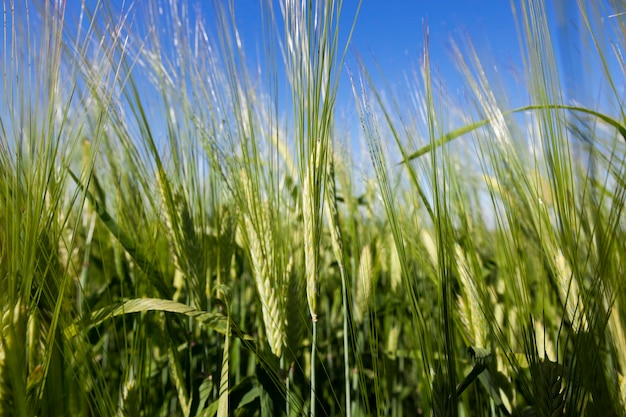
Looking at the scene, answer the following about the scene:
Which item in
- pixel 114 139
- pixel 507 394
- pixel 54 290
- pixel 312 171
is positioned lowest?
pixel 507 394

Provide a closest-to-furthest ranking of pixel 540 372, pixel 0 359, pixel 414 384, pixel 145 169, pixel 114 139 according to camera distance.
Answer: pixel 0 359, pixel 540 372, pixel 145 169, pixel 114 139, pixel 414 384

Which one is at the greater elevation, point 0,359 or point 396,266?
point 396,266

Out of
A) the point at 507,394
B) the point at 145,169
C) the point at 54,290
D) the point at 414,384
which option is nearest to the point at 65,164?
the point at 54,290

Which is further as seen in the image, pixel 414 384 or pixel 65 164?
pixel 414 384

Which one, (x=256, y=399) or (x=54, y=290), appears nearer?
(x=54, y=290)

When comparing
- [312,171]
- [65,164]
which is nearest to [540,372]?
[312,171]

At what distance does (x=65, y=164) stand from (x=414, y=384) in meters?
0.99

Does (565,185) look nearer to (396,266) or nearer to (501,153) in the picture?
(501,153)

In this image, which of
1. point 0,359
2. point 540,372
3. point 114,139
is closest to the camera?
point 0,359

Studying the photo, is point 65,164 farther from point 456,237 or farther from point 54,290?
point 456,237

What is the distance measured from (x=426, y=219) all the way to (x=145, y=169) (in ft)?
2.07

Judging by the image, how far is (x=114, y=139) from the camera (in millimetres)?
1055

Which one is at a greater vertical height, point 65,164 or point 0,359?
point 65,164

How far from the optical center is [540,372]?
575 millimetres
